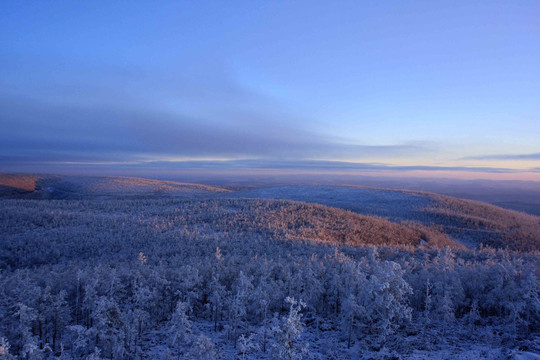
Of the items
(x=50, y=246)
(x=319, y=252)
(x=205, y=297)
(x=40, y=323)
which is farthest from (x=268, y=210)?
(x=40, y=323)

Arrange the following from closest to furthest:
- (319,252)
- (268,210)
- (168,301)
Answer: (168,301) → (319,252) → (268,210)

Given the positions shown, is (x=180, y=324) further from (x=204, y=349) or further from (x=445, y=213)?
(x=445, y=213)

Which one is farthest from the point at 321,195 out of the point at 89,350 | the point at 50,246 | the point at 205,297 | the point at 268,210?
the point at 89,350

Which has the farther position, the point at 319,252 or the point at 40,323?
the point at 319,252

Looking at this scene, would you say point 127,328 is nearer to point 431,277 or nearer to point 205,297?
point 205,297

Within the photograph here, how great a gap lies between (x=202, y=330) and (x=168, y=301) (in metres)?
1.19

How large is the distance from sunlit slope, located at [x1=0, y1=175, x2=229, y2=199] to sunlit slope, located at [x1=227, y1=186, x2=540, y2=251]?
21.1 meters

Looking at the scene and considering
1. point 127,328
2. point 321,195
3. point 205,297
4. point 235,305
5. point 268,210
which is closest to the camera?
point 127,328

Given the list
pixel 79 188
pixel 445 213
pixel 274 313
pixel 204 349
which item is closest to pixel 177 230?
pixel 274 313

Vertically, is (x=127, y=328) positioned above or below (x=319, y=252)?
above

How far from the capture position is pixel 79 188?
53.8m

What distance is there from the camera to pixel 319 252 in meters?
13.0

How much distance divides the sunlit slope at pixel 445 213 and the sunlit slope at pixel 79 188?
21.1 metres

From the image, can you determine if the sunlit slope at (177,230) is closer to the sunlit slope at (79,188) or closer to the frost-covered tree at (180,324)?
the frost-covered tree at (180,324)
